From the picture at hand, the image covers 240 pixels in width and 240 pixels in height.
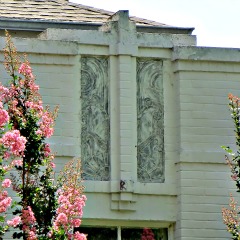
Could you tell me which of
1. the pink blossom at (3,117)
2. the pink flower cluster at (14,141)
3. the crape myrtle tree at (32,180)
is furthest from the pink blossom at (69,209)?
the pink blossom at (3,117)

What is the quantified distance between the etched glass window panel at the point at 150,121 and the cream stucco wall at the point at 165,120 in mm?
125

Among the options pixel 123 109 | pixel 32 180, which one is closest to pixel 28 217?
pixel 32 180

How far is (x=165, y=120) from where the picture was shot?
22.2m

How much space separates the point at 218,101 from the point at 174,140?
3.83ft

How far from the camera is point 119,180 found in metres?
21.4

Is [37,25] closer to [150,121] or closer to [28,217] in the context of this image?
[150,121]

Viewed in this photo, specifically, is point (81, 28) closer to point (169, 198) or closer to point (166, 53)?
point (166, 53)

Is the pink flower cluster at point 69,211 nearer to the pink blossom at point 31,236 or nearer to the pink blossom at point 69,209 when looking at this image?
the pink blossom at point 69,209

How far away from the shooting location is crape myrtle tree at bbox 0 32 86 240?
1555cm

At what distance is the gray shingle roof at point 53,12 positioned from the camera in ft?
78.6

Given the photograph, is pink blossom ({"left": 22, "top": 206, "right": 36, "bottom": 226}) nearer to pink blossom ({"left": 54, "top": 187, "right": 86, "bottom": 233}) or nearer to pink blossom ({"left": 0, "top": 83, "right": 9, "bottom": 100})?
pink blossom ({"left": 54, "top": 187, "right": 86, "bottom": 233})

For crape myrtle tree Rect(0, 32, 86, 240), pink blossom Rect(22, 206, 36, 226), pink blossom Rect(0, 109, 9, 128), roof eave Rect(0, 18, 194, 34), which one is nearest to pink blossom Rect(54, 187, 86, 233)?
crape myrtle tree Rect(0, 32, 86, 240)

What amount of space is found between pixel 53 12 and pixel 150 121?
3842 millimetres

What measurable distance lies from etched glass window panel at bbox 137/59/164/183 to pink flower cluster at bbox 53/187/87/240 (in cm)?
588
